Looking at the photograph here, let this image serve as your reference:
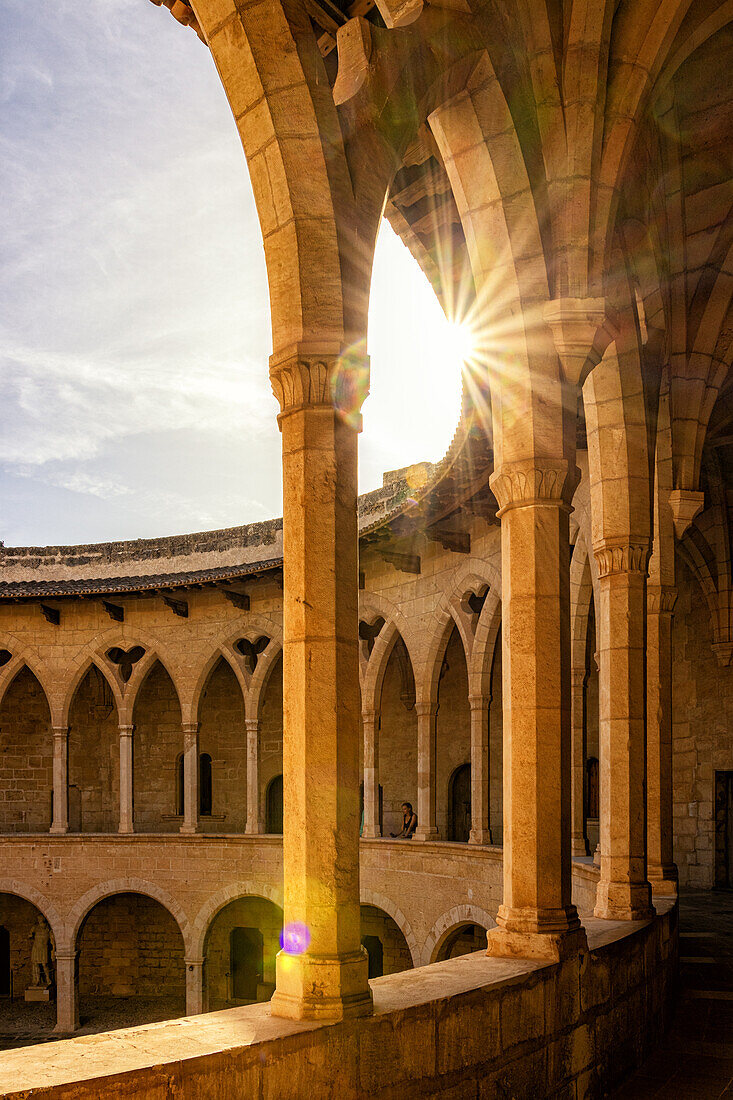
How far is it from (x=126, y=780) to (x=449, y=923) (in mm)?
7806

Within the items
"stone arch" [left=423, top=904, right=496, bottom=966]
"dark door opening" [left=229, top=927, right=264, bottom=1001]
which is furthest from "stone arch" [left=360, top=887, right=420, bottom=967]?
"dark door opening" [left=229, top=927, right=264, bottom=1001]

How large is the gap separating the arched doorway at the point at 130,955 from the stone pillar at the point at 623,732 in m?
16.0

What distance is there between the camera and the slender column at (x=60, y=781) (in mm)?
20469

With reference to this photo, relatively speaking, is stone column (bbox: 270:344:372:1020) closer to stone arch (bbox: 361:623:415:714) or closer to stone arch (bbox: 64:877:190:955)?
stone arch (bbox: 361:623:415:714)

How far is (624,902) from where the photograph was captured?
24.6 ft

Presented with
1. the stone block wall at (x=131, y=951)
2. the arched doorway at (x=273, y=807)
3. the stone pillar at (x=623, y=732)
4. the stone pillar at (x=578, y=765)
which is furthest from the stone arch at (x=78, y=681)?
the stone pillar at (x=623, y=732)

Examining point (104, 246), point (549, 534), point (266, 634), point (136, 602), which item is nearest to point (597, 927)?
point (549, 534)

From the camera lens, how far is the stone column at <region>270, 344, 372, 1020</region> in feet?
14.1

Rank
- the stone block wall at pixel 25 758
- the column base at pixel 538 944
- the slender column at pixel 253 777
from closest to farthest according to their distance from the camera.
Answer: the column base at pixel 538 944, the slender column at pixel 253 777, the stone block wall at pixel 25 758

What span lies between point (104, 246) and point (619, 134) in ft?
63.4

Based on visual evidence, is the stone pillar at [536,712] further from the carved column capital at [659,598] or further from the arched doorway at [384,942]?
the arched doorway at [384,942]

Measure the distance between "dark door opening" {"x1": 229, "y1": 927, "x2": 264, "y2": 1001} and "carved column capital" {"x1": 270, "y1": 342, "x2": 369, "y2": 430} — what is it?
18633 mm

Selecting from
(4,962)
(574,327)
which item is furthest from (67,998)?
(574,327)

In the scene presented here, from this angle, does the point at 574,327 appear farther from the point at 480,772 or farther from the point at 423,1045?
the point at 480,772
